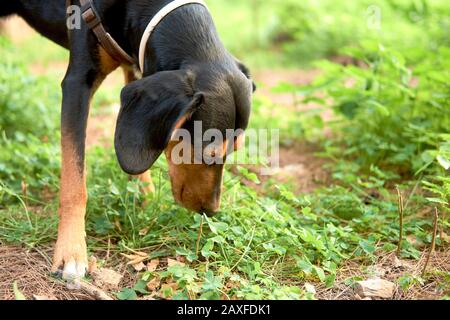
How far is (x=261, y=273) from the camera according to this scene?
323cm

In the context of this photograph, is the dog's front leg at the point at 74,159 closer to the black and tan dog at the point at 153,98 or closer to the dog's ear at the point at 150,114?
the black and tan dog at the point at 153,98

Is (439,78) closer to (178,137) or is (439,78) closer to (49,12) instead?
(178,137)

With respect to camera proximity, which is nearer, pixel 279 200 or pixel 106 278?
pixel 106 278

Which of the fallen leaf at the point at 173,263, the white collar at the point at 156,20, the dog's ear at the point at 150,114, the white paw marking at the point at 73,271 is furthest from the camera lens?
the white collar at the point at 156,20

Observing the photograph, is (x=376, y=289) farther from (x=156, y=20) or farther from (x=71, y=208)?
(x=156, y=20)

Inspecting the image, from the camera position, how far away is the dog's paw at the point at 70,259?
323 cm

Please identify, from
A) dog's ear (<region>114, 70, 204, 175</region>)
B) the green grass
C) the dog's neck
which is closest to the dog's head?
dog's ear (<region>114, 70, 204, 175</region>)

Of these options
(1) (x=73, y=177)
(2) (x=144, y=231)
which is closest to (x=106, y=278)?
(2) (x=144, y=231)

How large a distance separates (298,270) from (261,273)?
0.82 ft

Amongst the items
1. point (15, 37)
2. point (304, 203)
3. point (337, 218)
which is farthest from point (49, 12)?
point (15, 37)

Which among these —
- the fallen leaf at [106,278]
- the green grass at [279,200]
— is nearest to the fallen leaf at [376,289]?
the green grass at [279,200]

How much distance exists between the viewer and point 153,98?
3.08m

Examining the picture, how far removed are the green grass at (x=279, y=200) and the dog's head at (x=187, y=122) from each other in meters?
0.25

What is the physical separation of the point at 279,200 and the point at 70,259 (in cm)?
147
